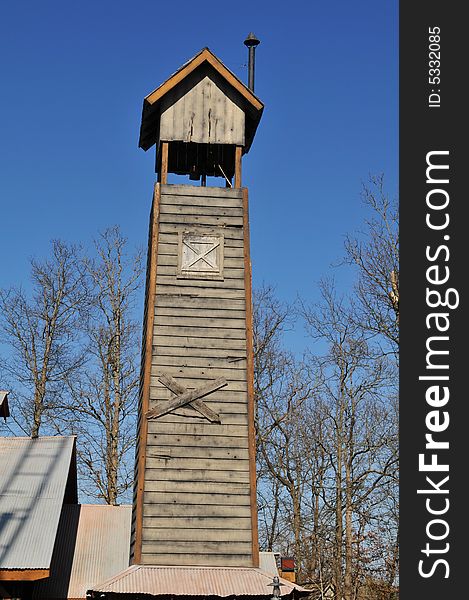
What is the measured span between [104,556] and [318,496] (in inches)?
597

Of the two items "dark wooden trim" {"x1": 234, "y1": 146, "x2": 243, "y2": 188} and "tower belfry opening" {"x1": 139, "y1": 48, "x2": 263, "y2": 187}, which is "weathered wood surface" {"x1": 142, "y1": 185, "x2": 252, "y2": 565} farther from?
"tower belfry opening" {"x1": 139, "y1": 48, "x2": 263, "y2": 187}

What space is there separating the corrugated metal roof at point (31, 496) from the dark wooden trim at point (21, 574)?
2.6 inches

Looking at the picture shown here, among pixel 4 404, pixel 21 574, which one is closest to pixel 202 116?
pixel 21 574

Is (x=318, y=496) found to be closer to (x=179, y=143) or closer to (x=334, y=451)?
(x=334, y=451)

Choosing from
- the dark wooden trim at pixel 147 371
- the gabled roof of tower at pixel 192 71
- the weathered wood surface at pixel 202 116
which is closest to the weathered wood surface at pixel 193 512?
the dark wooden trim at pixel 147 371

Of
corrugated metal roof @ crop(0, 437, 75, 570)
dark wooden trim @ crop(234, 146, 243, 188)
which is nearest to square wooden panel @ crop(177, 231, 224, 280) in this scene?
dark wooden trim @ crop(234, 146, 243, 188)

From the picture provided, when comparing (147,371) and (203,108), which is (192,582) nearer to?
(147,371)

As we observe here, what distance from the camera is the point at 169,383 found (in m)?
16.2

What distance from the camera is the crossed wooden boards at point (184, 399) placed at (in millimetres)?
15953

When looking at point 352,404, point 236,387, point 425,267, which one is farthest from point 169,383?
point 352,404

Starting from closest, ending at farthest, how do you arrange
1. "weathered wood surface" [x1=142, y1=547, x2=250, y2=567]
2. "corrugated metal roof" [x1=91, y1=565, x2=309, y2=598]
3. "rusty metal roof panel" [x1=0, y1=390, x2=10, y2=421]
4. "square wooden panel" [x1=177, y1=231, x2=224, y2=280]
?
1. "corrugated metal roof" [x1=91, y1=565, x2=309, y2=598]
2. "weathered wood surface" [x1=142, y1=547, x2=250, y2=567]
3. "square wooden panel" [x1=177, y1=231, x2=224, y2=280]
4. "rusty metal roof panel" [x1=0, y1=390, x2=10, y2=421]

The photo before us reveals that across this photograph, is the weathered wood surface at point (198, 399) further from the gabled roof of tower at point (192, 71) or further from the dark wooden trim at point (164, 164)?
the gabled roof of tower at point (192, 71)

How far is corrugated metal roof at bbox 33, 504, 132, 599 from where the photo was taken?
1861 centimetres

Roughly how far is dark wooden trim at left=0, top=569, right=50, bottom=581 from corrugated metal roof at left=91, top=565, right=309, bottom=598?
1.52 metres
